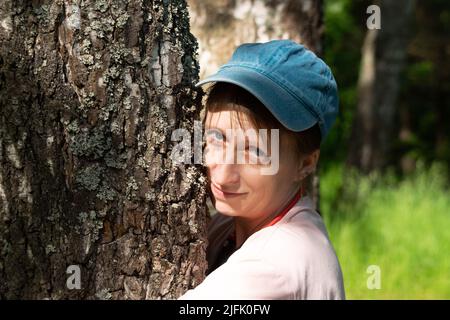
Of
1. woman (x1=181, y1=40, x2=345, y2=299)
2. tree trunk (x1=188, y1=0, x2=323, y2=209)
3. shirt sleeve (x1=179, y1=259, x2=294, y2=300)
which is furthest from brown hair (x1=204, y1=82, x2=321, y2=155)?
tree trunk (x1=188, y1=0, x2=323, y2=209)

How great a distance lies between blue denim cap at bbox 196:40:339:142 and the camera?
5.79 ft

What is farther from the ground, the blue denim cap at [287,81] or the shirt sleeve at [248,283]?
the blue denim cap at [287,81]

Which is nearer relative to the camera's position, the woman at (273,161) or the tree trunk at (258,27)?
the woman at (273,161)

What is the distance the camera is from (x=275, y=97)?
176 cm

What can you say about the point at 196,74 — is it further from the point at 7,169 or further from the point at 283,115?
the point at 7,169

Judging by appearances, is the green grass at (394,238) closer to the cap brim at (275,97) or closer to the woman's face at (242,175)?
the woman's face at (242,175)

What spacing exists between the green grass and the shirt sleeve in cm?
293

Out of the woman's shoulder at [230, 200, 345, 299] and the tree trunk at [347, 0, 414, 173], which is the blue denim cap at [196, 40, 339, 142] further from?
the tree trunk at [347, 0, 414, 173]

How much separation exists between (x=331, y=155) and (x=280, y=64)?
8213mm

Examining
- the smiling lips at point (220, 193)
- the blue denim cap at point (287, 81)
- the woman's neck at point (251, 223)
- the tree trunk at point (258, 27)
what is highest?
the tree trunk at point (258, 27)

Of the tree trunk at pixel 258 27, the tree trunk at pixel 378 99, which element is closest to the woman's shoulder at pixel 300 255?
the tree trunk at pixel 258 27

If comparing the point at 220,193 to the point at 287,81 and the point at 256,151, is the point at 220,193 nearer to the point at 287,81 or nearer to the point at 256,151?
the point at 256,151

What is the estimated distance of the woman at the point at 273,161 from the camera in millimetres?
1683

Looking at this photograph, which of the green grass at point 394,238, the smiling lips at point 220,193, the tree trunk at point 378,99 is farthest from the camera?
the tree trunk at point 378,99
